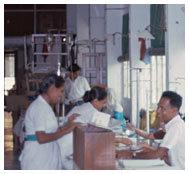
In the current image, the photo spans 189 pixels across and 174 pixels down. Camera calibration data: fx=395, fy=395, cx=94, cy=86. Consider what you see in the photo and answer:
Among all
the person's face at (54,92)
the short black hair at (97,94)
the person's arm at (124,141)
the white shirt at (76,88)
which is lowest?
the person's arm at (124,141)

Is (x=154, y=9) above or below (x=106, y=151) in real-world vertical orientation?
Answer: above

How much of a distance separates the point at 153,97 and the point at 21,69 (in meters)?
9.44

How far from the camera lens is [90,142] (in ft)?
7.00

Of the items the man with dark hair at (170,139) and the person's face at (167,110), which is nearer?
the man with dark hair at (170,139)

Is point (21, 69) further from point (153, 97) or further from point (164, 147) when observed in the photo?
point (164, 147)

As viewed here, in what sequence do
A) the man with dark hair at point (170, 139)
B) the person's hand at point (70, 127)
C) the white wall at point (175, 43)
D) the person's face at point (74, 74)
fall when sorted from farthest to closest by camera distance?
the person's face at point (74, 74) < the white wall at point (175, 43) < the man with dark hair at point (170, 139) < the person's hand at point (70, 127)

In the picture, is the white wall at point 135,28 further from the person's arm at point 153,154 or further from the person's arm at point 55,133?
the person's arm at point 55,133

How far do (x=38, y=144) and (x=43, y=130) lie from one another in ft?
0.37

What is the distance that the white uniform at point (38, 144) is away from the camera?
256 cm

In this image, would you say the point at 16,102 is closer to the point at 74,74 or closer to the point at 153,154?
the point at 74,74

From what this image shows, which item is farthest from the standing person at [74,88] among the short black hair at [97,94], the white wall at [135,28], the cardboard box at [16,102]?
the short black hair at [97,94]

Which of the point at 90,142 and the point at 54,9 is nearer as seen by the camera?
the point at 90,142
